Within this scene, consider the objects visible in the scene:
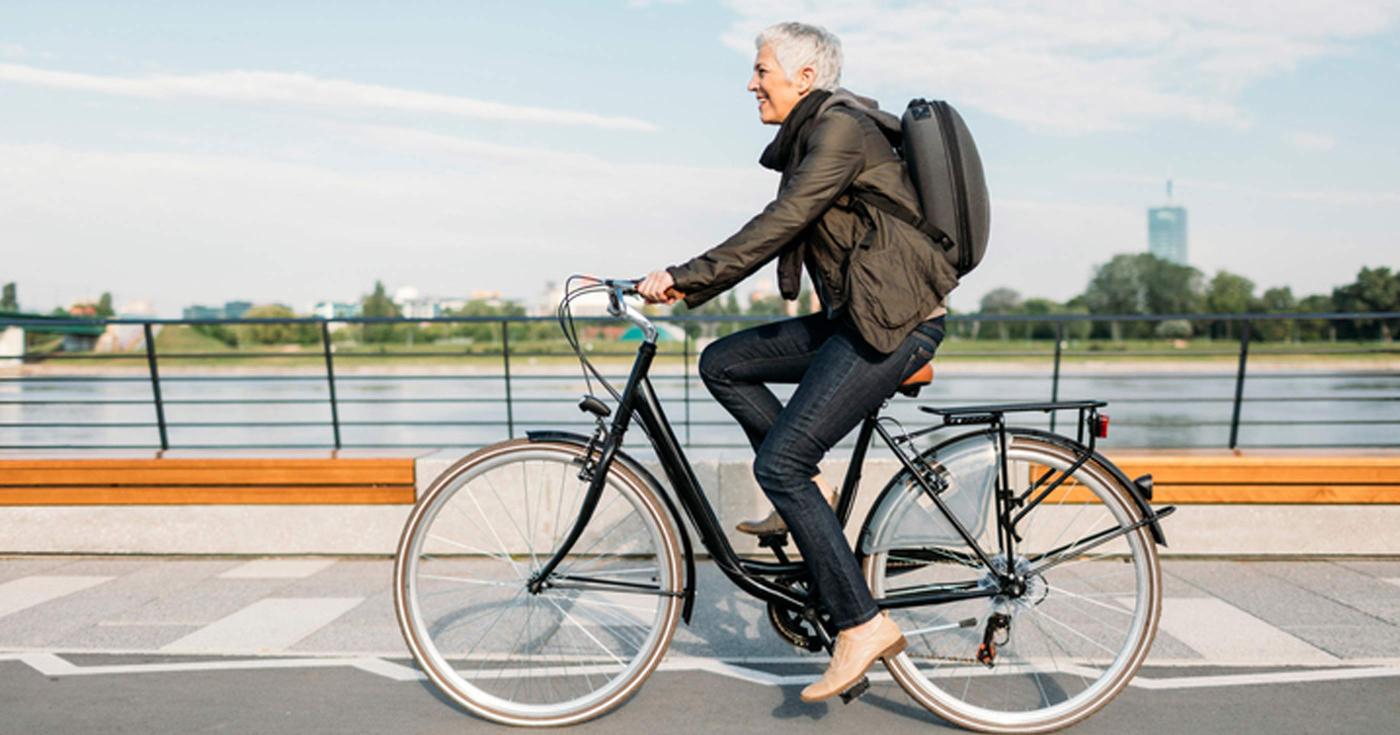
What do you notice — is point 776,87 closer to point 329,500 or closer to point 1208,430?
point 329,500

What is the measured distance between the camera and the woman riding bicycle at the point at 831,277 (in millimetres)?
2998

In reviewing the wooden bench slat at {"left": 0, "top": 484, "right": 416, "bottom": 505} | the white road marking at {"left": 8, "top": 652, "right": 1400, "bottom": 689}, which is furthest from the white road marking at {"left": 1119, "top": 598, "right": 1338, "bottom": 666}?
the wooden bench slat at {"left": 0, "top": 484, "right": 416, "bottom": 505}

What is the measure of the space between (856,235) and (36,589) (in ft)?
14.4

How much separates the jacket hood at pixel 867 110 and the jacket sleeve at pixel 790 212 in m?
0.07

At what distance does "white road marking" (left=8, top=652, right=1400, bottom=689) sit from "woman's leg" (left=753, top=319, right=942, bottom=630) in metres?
0.76

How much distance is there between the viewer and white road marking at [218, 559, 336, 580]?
216 inches

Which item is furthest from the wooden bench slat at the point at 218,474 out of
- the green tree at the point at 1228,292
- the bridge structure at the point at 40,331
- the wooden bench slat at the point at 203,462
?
the green tree at the point at 1228,292

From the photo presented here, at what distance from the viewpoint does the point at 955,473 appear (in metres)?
3.28

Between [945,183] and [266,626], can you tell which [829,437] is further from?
[266,626]

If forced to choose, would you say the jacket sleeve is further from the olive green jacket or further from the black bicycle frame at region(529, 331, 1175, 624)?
the black bicycle frame at region(529, 331, 1175, 624)

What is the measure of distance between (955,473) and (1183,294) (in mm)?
107451

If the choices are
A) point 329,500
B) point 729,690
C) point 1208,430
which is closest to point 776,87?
point 729,690

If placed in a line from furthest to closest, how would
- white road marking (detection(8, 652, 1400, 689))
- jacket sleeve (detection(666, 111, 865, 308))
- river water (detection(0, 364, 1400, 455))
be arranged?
1. river water (detection(0, 364, 1400, 455))
2. white road marking (detection(8, 652, 1400, 689))
3. jacket sleeve (detection(666, 111, 865, 308))

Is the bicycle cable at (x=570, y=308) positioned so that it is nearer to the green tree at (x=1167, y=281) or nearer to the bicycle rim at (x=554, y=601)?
the bicycle rim at (x=554, y=601)
